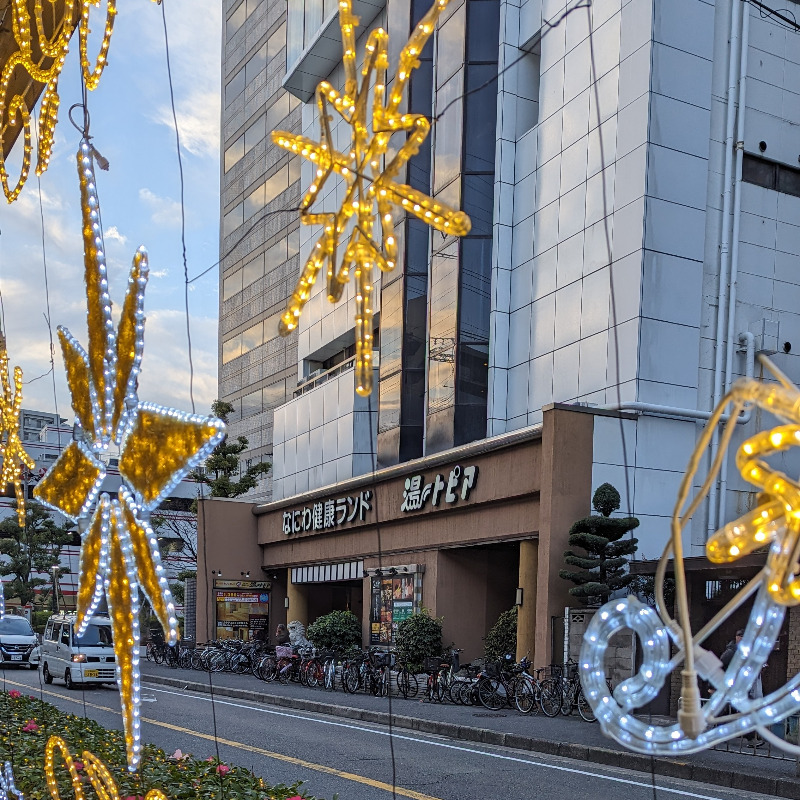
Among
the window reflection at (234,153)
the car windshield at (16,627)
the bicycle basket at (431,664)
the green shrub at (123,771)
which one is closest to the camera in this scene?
the green shrub at (123,771)

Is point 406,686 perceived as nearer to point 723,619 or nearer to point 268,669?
point 268,669

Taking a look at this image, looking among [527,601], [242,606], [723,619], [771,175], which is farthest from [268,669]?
[723,619]

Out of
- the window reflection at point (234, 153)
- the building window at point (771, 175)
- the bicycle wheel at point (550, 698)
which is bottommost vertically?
the bicycle wheel at point (550, 698)

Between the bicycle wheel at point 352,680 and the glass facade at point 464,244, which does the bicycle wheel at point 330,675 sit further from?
the glass facade at point 464,244

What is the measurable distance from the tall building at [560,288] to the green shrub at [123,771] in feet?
17.6

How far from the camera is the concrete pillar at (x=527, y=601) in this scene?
1700 centimetres

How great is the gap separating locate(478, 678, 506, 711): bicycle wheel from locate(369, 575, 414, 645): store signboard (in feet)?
16.8

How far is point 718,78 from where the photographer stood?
38.2ft

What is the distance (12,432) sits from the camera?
5051mm

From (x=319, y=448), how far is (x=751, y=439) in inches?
962

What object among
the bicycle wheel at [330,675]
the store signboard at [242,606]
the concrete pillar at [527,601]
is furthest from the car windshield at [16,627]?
the concrete pillar at [527,601]

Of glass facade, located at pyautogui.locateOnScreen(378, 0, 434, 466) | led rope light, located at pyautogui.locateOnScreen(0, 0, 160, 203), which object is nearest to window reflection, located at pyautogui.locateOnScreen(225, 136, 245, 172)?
glass facade, located at pyautogui.locateOnScreen(378, 0, 434, 466)

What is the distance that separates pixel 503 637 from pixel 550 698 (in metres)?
4.07

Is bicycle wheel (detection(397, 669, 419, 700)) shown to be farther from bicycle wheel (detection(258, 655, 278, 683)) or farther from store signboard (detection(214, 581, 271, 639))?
store signboard (detection(214, 581, 271, 639))
